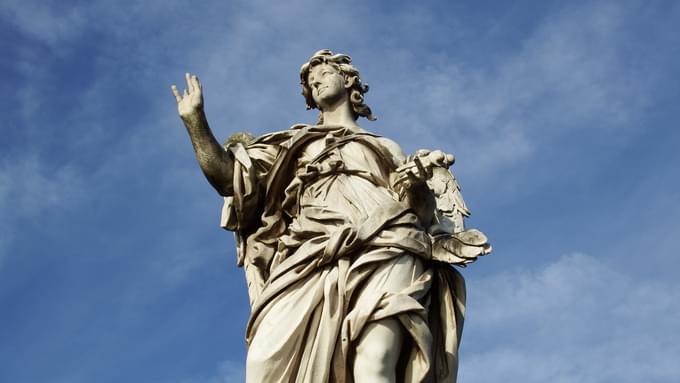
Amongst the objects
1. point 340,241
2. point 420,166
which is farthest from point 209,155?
point 420,166

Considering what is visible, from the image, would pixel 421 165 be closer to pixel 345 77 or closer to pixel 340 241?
pixel 340 241

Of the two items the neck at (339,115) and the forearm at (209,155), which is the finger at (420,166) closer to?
the neck at (339,115)

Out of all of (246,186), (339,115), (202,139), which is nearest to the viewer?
(202,139)

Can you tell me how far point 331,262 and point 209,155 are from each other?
5.62 ft

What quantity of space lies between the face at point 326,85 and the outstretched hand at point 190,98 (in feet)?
4.54

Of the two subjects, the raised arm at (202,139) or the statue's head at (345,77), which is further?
the statue's head at (345,77)

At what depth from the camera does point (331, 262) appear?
35.0ft

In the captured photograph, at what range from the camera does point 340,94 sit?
12.5 m

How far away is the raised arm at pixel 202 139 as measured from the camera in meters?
11.5

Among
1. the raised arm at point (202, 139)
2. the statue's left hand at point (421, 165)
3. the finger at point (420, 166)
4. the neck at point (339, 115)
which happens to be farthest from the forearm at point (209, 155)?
the finger at point (420, 166)

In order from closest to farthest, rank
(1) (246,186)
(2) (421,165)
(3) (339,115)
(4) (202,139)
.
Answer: (2) (421,165), (4) (202,139), (1) (246,186), (3) (339,115)

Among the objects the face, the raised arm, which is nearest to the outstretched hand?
the raised arm

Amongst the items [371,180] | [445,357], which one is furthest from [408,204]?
[445,357]

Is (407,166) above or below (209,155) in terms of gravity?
below
